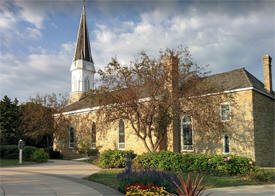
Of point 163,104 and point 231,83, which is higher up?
point 231,83

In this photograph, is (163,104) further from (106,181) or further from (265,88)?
(265,88)

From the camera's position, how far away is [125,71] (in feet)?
57.4

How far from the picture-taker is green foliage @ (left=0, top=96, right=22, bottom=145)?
3234 centimetres

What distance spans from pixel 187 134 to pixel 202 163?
8.85 metres

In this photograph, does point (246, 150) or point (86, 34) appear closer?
point (246, 150)

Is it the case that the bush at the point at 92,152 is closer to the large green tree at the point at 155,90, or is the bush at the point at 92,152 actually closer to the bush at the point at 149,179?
the large green tree at the point at 155,90

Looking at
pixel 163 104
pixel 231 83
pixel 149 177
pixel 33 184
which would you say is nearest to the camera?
pixel 149 177

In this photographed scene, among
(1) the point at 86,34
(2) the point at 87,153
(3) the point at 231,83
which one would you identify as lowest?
(2) the point at 87,153

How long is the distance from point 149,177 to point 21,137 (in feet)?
92.2

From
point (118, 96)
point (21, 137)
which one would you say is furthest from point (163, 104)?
point (21, 137)

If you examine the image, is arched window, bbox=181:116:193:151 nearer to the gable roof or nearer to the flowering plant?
the gable roof

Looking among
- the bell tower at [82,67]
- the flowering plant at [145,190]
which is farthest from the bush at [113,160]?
the bell tower at [82,67]

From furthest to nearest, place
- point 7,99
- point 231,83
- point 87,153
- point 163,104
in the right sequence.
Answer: point 7,99 < point 87,153 < point 231,83 < point 163,104

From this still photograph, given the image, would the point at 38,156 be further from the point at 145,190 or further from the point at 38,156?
the point at 145,190
